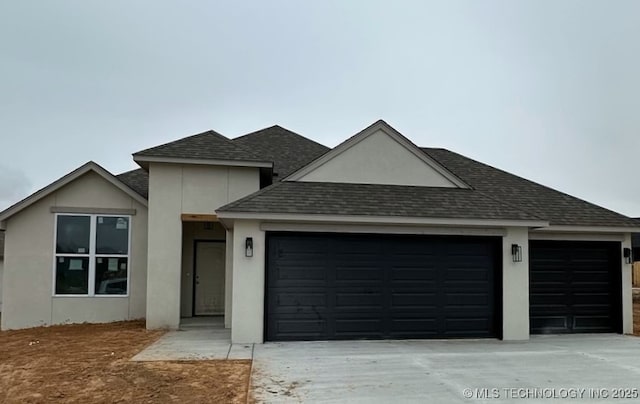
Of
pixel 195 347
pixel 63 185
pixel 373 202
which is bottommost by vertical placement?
pixel 195 347

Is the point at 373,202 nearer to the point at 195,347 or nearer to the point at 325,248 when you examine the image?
the point at 325,248

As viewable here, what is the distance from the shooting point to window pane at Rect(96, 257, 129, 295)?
13.4 m

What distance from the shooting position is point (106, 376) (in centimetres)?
709

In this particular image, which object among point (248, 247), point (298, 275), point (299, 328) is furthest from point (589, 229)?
point (248, 247)

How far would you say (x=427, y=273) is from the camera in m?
10.7

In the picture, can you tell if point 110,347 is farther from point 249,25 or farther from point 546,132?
point 546,132

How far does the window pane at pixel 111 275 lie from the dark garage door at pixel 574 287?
1018cm

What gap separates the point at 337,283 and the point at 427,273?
1.93m

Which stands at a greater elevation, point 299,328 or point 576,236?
point 576,236

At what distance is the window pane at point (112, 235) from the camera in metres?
13.4

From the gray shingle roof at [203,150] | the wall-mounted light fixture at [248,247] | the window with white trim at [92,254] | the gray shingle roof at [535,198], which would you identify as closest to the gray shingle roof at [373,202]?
the wall-mounted light fixture at [248,247]

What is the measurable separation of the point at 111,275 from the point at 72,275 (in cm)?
96

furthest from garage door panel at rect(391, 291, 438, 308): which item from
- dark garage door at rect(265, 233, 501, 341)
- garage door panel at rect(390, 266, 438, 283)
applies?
garage door panel at rect(390, 266, 438, 283)

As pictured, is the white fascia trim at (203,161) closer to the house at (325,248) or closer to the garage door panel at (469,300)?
the house at (325,248)
